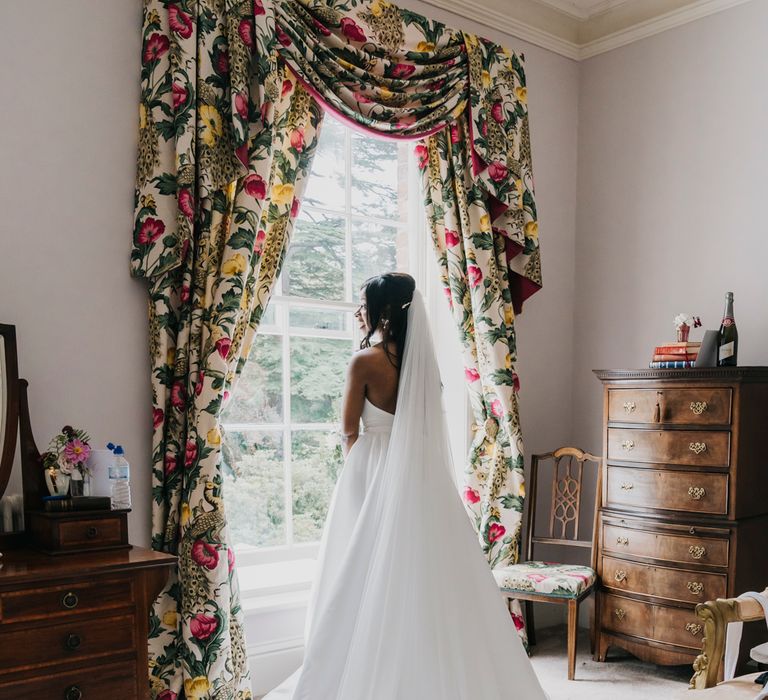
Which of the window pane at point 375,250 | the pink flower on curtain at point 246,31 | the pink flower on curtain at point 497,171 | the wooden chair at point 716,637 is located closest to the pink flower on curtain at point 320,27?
the pink flower on curtain at point 246,31

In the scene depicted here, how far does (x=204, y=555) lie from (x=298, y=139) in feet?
5.94

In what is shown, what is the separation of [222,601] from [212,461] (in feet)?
1.76

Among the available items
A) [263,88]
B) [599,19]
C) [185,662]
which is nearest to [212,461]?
[185,662]

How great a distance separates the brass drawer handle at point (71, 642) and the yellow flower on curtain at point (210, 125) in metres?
1.84

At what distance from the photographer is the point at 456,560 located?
2979 mm

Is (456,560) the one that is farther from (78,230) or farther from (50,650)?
(78,230)

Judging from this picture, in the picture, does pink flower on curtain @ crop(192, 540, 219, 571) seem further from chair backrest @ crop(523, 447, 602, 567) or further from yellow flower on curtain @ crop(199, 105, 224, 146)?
chair backrest @ crop(523, 447, 602, 567)

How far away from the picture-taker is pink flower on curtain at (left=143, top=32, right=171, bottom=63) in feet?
10.0

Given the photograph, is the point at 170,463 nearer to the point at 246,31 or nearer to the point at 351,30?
the point at 246,31

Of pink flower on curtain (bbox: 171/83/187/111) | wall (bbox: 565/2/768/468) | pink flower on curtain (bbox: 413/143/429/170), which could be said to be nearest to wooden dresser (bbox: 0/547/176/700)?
pink flower on curtain (bbox: 171/83/187/111)

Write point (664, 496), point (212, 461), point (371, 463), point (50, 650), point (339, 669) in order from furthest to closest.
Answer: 1. point (664, 496)
2. point (371, 463)
3. point (212, 461)
4. point (339, 669)
5. point (50, 650)

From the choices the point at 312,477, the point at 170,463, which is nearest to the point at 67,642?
the point at 170,463

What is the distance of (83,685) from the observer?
2.31 m

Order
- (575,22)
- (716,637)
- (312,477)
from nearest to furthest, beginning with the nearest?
(716,637)
(312,477)
(575,22)
